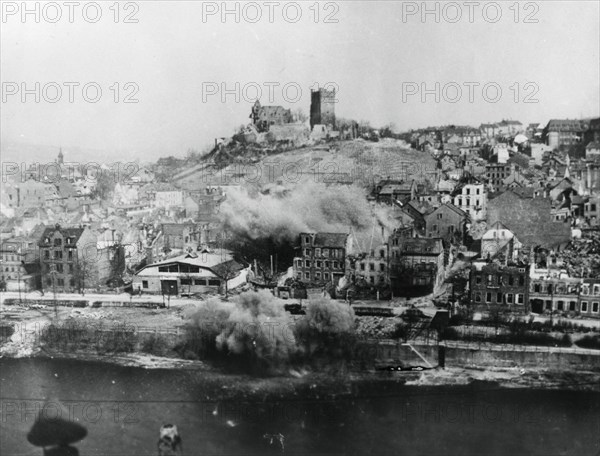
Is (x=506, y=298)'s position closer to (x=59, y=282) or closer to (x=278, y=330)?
(x=278, y=330)

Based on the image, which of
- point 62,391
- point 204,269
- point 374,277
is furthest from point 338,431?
point 62,391

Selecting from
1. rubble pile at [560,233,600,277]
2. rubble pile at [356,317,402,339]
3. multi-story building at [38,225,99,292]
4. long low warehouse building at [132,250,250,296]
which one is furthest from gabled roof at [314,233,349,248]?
multi-story building at [38,225,99,292]

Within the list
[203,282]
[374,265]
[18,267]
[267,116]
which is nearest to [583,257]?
[374,265]

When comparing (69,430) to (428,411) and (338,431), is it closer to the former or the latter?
(338,431)

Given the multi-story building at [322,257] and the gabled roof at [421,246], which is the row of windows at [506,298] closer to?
the gabled roof at [421,246]

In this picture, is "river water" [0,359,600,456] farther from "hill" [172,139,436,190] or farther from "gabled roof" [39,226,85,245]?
"hill" [172,139,436,190]

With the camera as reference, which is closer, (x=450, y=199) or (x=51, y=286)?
(x=450, y=199)

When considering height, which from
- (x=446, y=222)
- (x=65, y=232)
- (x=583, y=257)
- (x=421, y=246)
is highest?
(x=446, y=222)
